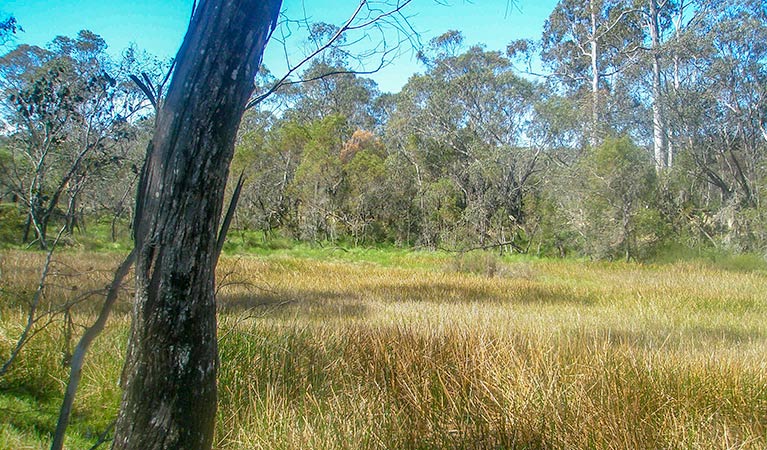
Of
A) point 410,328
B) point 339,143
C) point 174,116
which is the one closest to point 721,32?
point 339,143

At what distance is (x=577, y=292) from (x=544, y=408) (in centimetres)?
761

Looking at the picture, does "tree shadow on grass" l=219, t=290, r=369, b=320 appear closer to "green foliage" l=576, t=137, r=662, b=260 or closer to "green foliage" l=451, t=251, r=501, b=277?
"green foliage" l=451, t=251, r=501, b=277

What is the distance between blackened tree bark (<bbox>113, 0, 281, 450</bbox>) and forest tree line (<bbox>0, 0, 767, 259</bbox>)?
10.1m

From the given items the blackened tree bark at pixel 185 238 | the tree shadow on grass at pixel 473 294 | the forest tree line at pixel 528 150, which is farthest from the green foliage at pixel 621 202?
the blackened tree bark at pixel 185 238

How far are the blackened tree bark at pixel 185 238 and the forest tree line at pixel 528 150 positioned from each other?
33.0ft

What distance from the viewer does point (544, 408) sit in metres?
3.14

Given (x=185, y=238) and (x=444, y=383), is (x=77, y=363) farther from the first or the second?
(x=444, y=383)

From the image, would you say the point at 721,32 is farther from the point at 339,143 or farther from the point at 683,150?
the point at 339,143

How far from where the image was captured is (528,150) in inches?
878

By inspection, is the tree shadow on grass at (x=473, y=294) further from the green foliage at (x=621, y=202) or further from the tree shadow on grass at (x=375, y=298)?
the green foliage at (x=621, y=202)

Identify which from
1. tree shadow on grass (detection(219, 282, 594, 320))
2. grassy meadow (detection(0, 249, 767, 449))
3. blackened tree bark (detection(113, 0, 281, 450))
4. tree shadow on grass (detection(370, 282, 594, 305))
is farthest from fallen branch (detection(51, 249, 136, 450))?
tree shadow on grass (detection(370, 282, 594, 305))

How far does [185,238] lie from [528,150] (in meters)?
21.5

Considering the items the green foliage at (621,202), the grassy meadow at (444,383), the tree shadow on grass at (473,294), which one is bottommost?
the tree shadow on grass at (473,294)

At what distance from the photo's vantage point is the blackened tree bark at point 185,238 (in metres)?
2.14
